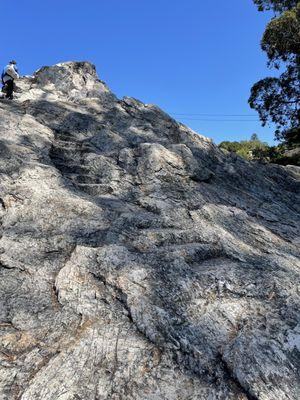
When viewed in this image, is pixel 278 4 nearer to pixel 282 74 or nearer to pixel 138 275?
pixel 282 74

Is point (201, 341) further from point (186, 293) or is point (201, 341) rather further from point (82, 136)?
point (82, 136)

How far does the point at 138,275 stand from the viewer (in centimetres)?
659

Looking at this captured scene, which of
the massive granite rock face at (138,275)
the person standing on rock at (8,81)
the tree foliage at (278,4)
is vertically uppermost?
the tree foliage at (278,4)

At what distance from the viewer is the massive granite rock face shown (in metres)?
4.82

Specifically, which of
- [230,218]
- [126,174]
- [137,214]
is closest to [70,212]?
[137,214]

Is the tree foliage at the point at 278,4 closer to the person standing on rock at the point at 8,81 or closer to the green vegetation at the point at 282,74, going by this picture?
the green vegetation at the point at 282,74

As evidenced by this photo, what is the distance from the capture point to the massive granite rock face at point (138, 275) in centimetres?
482

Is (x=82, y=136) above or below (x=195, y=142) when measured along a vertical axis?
below

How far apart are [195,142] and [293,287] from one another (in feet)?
33.2

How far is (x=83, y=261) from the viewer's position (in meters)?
6.95

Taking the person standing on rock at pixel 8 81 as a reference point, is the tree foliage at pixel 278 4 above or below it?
above

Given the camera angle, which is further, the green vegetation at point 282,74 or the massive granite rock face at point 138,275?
the green vegetation at point 282,74

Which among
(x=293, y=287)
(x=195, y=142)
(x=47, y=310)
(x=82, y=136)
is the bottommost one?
(x=47, y=310)

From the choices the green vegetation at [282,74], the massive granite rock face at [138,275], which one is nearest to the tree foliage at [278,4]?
the green vegetation at [282,74]
